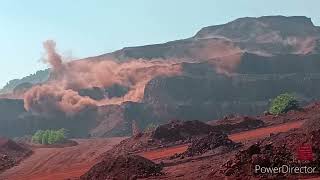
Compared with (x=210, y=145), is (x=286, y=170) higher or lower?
higher

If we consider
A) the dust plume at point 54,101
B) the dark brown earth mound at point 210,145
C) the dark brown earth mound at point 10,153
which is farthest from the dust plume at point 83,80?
the dark brown earth mound at point 210,145

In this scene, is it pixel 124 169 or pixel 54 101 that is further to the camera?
pixel 54 101

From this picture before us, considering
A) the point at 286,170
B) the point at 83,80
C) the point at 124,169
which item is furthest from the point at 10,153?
the point at 83,80

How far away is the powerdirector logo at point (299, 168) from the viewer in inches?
581

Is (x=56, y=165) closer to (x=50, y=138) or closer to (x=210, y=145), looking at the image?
(x=210, y=145)

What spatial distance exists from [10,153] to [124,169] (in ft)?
82.7

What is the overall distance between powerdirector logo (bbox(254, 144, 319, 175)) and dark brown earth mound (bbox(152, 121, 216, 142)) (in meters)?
21.4

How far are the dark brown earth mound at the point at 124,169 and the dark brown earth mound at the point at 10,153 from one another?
50.9 ft

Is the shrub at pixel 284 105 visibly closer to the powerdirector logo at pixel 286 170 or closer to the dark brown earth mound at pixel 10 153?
the dark brown earth mound at pixel 10 153

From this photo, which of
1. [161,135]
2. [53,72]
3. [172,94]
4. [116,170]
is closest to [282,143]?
[116,170]

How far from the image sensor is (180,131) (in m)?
37.5

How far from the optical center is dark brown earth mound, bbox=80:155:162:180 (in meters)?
19.5

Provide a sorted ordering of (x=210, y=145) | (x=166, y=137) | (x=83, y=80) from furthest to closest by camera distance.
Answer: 1. (x=83, y=80)
2. (x=166, y=137)
3. (x=210, y=145)

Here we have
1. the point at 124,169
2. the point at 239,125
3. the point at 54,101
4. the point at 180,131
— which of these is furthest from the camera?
the point at 54,101
